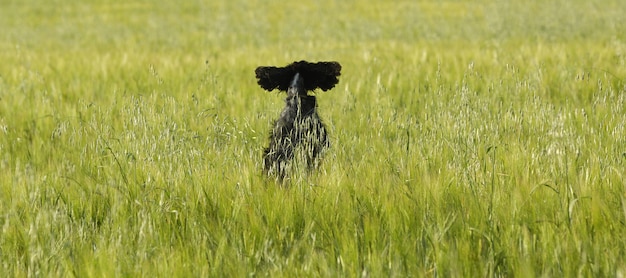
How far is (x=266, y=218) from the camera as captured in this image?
2549 mm

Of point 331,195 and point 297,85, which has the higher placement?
point 297,85

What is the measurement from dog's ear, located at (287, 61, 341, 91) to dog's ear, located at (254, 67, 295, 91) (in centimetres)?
5

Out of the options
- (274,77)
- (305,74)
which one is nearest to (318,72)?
(305,74)

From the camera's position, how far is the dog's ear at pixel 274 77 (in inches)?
133

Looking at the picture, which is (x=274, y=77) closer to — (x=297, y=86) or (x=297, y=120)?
(x=297, y=86)

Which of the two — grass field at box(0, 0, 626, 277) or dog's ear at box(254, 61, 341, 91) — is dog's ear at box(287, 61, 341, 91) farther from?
grass field at box(0, 0, 626, 277)

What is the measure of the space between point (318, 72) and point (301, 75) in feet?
0.29

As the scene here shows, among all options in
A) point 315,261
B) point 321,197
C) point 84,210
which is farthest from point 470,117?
point 84,210

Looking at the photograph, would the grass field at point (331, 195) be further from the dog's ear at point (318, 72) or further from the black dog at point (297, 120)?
the dog's ear at point (318, 72)

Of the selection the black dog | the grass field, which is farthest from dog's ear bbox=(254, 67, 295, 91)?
the grass field

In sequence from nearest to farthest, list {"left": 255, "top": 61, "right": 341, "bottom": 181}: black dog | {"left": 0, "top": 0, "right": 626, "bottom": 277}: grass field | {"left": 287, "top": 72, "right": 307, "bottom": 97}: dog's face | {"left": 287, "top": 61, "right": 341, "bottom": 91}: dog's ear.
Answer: {"left": 0, "top": 0, "right": 626, "bottom": 277}: grass field < {"left": 255, "top": 61, "right": 341, "bottom": 181}: black dog < {"left": 287, "top": 72, "right": 307, "bottom": 97}: dog's face < {"left": 287, "top": 61, "right": 341, "bottom": 91}: dog's ear

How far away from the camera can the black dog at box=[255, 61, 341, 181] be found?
2.91 m

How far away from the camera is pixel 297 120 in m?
3.07

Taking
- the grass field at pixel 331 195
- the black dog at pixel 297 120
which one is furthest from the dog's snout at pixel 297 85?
the grass field at pixel 331 195
